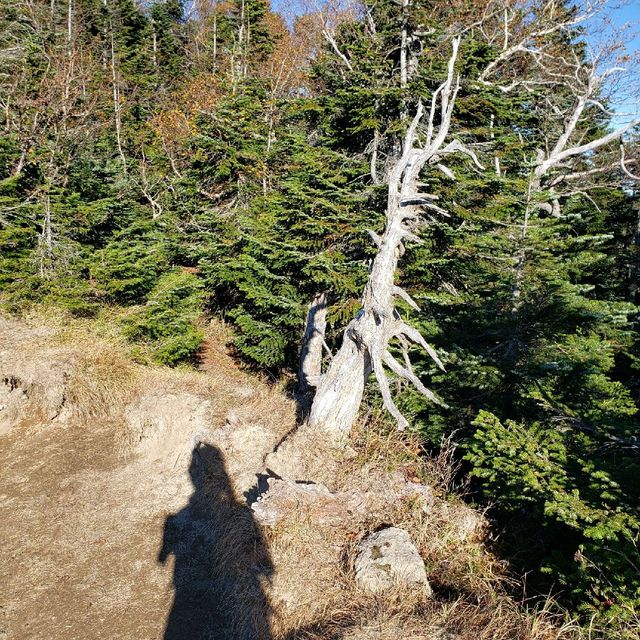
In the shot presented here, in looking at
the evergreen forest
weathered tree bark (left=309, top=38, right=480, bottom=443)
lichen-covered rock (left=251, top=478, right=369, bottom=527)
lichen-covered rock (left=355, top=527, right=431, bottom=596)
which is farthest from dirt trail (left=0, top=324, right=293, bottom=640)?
weathered tree bark (left=309, top=38, right=480, bottom=443)

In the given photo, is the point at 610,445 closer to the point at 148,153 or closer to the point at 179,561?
the point at 179,561

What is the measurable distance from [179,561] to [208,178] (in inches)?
406

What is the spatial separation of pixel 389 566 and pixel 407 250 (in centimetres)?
554

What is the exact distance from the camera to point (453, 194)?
25.1 feet

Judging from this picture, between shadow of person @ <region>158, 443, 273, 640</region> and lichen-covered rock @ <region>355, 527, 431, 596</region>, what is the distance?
1.02 meters

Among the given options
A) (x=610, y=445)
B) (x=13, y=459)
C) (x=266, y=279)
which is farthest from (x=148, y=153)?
(x=610, y=445)

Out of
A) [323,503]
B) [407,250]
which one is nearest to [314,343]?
[407,250]

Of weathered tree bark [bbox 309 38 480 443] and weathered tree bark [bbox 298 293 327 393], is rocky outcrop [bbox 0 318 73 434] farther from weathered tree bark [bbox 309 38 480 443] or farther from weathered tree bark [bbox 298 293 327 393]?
weathered tree bark [bbox 309 38 480 443]

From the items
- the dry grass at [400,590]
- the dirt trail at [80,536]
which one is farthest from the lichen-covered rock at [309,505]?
the dirt trail at [80,536]

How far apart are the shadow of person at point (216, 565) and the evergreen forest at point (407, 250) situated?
2.14 metres

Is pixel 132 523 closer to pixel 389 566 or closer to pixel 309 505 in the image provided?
pixel 309 505

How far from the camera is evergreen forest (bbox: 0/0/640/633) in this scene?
5.16m

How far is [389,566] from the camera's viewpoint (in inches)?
168

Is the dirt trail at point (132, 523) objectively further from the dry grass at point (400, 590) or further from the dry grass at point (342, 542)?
the dry grass at point (400, 590)
